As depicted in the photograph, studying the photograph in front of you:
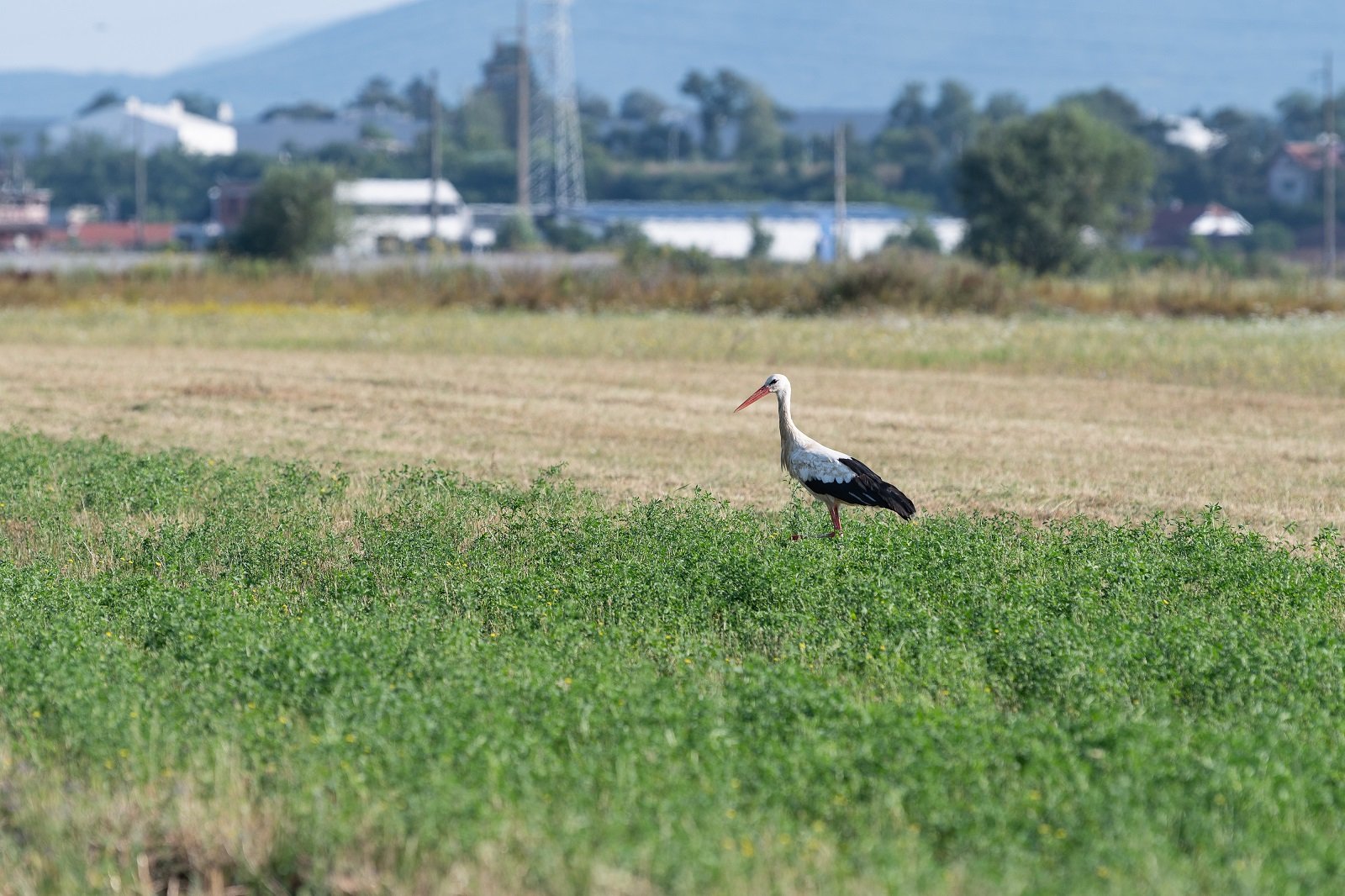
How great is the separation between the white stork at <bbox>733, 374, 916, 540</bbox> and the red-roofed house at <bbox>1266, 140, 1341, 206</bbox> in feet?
394

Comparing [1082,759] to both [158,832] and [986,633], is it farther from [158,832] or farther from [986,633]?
[158,832]

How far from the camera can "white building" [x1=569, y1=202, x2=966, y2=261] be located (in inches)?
3575

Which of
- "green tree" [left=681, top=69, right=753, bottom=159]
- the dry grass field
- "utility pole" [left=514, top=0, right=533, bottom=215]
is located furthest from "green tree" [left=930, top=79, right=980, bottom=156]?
the dry grass field

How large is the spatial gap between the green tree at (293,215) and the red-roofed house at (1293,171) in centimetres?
8487

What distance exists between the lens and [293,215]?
57781 mm

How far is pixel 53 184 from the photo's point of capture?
476 feet

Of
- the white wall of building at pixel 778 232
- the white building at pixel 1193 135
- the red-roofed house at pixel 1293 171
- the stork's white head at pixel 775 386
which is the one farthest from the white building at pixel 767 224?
the stork's white head at pixel 775 386

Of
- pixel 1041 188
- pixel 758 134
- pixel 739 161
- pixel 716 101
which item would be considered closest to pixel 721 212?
pixel 1041 188

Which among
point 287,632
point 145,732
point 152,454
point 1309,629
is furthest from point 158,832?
point 152,454

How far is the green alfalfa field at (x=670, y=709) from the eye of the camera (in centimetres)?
570

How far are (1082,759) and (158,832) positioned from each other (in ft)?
11.3

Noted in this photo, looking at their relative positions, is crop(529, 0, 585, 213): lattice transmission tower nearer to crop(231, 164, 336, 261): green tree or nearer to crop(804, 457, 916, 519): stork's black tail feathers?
crop(231, 164, 336, 261): green tree

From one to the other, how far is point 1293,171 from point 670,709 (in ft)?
428

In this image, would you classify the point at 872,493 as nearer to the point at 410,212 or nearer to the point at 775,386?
the point at 775,386
